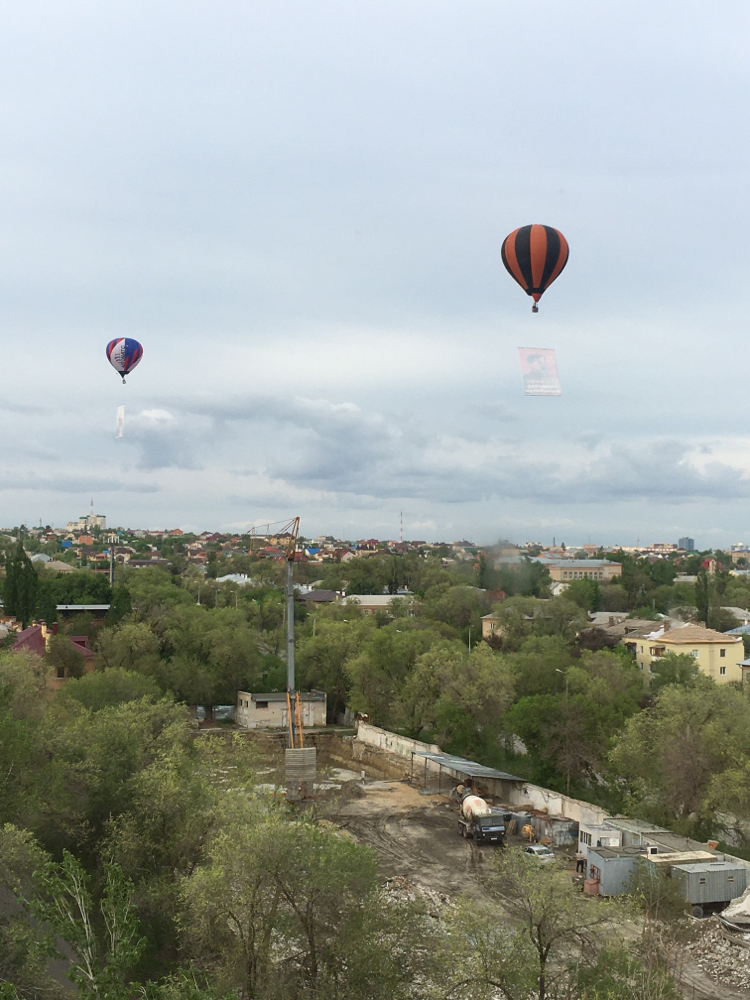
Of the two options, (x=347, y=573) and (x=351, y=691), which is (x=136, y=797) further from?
(x=347, y=573)

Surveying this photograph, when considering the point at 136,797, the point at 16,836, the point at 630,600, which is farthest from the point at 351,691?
the point at 630,600

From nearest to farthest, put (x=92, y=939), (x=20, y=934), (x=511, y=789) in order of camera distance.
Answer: (x=92, y=939) < (x=20, y=934) < (x=511, y=789)

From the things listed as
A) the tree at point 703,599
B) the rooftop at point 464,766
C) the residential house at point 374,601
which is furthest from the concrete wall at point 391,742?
the tree at point 703,599

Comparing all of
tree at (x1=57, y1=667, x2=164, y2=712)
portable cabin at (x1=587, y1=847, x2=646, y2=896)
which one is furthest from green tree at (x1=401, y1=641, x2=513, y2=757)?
portable cabin at (x1=587, y1=847, x2=646, y2=896)

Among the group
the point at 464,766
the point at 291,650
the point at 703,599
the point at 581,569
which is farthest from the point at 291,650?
the point at 581,569

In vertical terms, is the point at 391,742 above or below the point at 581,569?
below

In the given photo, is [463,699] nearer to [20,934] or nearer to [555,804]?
[555,804]
